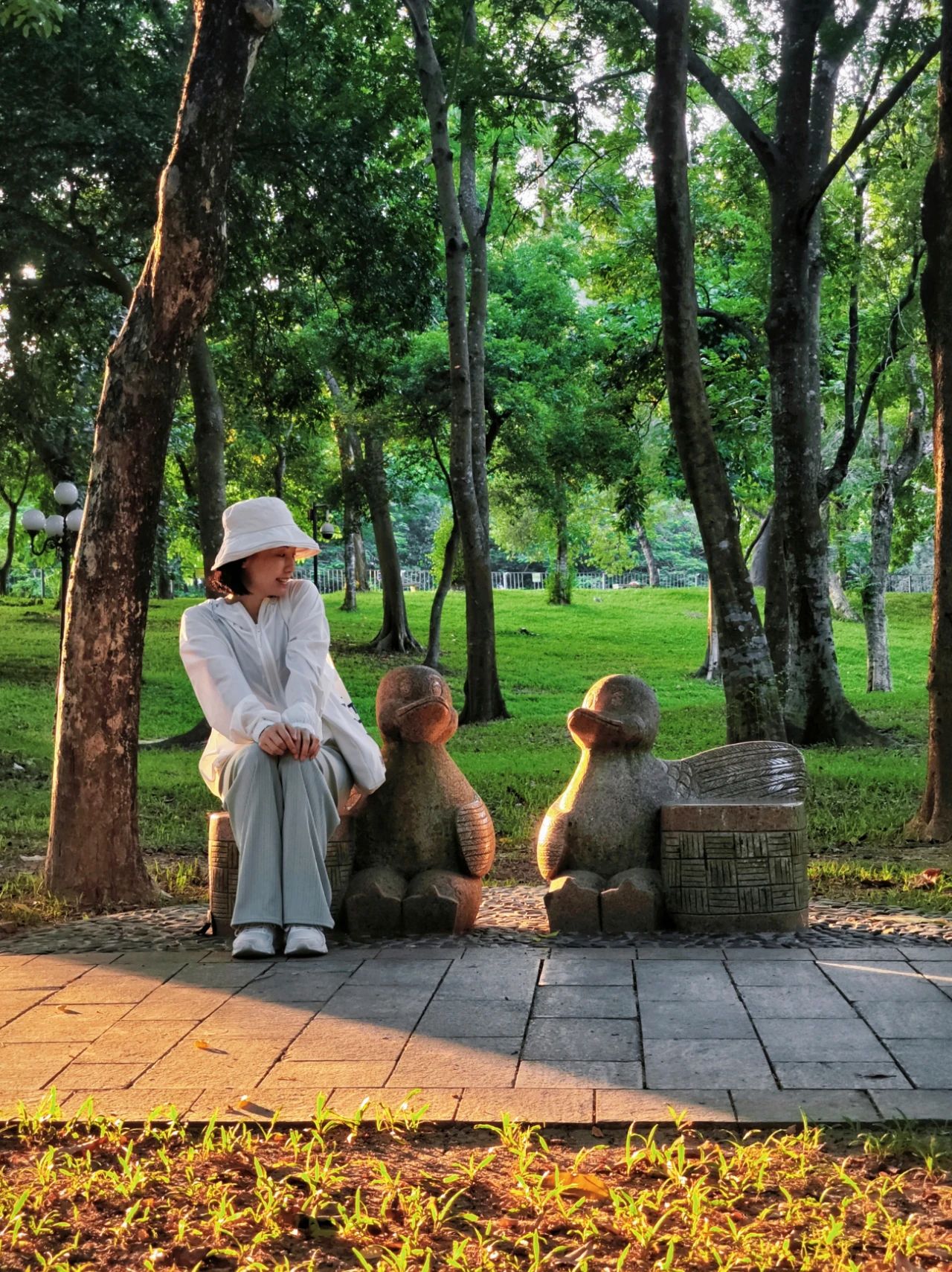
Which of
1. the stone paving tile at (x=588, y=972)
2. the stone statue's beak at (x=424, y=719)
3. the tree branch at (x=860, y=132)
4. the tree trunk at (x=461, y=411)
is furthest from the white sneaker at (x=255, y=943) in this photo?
the tree trunk at (x=461, y=411)

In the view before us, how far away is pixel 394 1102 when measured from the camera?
3600mm

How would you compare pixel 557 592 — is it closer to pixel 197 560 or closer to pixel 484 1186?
pixel 197 560

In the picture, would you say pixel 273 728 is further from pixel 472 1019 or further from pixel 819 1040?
pixel 819 1040

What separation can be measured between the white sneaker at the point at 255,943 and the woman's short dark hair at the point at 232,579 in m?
1.51

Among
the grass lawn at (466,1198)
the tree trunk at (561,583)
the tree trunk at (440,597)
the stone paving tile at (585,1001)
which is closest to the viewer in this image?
the grass lawn at (466,1198)

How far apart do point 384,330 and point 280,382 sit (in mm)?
3347

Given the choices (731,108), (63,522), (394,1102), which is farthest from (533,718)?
(394,1102)

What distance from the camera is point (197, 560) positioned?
158 ft

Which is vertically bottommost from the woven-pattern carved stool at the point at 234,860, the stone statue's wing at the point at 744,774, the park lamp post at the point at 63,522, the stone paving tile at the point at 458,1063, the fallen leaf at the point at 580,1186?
the stone paving tile at the point at 458,1063

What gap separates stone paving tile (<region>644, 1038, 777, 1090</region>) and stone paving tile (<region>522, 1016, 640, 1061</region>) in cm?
8

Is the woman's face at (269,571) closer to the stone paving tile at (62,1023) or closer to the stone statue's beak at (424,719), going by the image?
the stone statue's beak at (424,719)

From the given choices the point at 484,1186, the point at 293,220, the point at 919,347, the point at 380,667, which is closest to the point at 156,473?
the point at 484,1186

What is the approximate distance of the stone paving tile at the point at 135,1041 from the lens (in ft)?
13.2

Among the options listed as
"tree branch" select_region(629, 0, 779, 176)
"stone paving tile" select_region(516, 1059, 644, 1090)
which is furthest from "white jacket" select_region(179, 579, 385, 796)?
"tree branch" select_region(629, 0, 779, 176)
